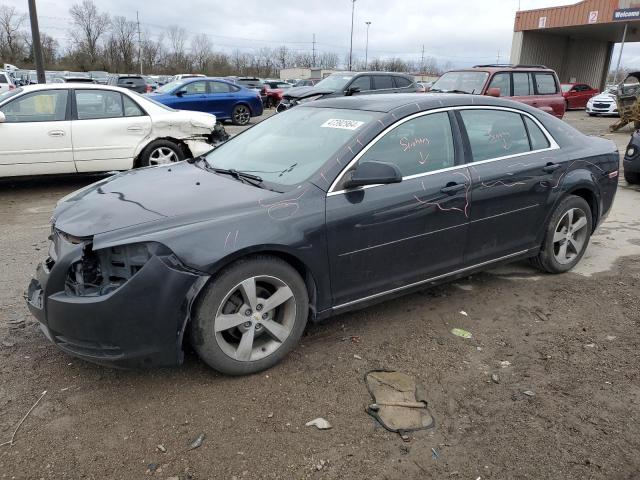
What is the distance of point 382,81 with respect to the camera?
13938 mm

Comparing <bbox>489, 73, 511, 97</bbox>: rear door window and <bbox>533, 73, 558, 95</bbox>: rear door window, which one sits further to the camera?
<bbox>533, 73, 558, 95</bbox>: rear door window

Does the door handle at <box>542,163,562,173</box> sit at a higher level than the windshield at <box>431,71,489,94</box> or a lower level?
lower

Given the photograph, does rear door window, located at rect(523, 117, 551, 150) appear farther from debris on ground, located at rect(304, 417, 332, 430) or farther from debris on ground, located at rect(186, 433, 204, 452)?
debris on ground, located at rect(186, 433, 204, 452)

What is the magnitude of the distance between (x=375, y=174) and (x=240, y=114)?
1521 cm

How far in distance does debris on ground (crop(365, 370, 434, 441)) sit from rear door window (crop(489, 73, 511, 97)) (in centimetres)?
979

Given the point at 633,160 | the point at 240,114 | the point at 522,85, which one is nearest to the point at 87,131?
the point at 633,160

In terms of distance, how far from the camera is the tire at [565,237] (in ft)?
14.8

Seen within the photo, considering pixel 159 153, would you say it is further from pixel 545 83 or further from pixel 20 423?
pixel 545 83

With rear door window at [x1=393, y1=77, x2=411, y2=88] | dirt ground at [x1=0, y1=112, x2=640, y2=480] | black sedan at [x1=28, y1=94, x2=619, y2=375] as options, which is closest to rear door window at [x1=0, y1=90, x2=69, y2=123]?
dirt ground at [x1=0, y1=112, x2=640, y2=480]

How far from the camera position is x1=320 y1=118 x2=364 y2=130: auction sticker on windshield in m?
3.56

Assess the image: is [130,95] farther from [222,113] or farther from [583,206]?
[222,113]

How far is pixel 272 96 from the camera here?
27953 millimetres

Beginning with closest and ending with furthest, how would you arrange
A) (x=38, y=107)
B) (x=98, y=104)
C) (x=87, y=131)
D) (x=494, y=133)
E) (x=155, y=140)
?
(x=494, y=133), (x=38, y=107), (x=87, y=131), (x=98, y=104), (x=155, y=140)

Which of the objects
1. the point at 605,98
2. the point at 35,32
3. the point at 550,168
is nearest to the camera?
the point at 550,168
